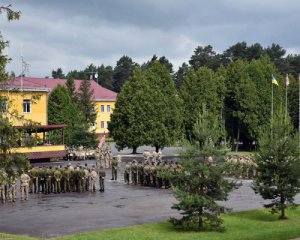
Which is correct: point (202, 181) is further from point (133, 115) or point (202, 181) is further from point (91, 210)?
point (133, 115)

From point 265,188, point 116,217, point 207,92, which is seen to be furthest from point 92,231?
point 207,92

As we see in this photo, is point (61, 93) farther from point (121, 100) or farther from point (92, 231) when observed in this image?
point (92, 231)

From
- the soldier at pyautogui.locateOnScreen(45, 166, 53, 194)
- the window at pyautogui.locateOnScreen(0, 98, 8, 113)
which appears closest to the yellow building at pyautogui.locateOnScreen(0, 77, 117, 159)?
the window at pyautogui.locateOnScreen(0, 98, 8, 113)

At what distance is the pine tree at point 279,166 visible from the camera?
22.3m

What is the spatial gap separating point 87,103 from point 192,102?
27.9m

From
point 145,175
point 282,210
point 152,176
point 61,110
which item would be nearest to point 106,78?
point 61,110

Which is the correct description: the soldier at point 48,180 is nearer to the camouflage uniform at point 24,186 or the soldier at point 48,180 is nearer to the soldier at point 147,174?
the camouflage uniform at point 24,186

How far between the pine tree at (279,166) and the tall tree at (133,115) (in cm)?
3663

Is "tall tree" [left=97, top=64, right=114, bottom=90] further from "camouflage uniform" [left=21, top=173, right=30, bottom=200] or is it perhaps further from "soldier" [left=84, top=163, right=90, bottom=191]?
"camouflage uniform" [left=21, top=173, right=30, bottom=200]

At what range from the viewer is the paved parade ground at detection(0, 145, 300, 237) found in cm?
2005

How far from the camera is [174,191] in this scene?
62.7 ft

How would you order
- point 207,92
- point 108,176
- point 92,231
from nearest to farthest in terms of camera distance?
point 92,231, point 108,176, point 207,92

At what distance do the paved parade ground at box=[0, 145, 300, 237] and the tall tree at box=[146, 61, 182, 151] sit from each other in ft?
91.5

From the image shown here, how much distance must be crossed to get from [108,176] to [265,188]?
17646 millimetres
